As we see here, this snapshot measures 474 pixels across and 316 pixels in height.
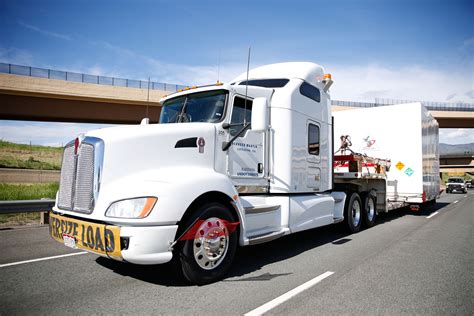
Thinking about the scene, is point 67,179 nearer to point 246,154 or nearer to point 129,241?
point 129,241

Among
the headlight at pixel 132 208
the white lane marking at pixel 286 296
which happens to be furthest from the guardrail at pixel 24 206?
the white lane marking at pixel 286 296

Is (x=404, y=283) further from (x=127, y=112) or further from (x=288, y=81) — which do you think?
(x=127, y=112)

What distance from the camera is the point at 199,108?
4.83m

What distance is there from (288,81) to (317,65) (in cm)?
127

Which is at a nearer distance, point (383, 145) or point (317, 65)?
point (317, 65)

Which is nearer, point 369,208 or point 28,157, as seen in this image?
point 369,208

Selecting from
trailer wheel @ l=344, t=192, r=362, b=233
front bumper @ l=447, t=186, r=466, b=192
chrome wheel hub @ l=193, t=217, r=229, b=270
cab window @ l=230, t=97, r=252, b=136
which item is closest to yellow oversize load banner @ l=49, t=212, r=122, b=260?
chrome wheel hub @ l=193, t=217, r=229, b=270

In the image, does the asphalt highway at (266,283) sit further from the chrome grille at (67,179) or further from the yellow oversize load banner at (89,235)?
the chrome grille at (67,179)

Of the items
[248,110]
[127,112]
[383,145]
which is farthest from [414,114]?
[127,112]

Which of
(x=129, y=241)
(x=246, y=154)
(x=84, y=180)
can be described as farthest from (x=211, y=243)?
(x=84, y=180)

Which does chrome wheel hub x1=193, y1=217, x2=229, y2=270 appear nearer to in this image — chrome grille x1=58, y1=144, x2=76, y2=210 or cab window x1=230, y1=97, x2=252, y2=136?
cab window x1=230, y1=97, x2=252, y2=136

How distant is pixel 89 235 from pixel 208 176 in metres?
1.50

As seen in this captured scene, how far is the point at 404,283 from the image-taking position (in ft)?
13.3

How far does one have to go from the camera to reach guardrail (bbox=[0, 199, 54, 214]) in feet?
23.5
